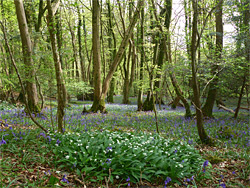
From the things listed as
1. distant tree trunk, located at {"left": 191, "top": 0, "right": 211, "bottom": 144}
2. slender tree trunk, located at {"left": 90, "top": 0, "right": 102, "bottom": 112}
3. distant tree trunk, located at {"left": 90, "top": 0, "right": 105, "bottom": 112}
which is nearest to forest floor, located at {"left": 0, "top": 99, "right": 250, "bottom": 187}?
distant tree trunk, located at {"left": 191, "top": 0, "right": 211, "bottom": 144}

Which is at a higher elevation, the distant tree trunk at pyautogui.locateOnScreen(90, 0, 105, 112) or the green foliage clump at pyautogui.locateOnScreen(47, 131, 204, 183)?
the distant tree trunk at pyautogui.locateOnScreen(90, 0, 105, 112)

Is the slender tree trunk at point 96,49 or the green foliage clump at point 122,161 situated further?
the slender tree trunk at point 96,49

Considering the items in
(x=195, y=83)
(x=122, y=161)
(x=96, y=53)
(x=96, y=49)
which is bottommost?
(x=122, y=161)

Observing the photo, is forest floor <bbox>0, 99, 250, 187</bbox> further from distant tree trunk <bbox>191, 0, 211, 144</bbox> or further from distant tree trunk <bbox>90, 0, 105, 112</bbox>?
distant tree trunk <bbox>90, 0, 105, 112</bbox>

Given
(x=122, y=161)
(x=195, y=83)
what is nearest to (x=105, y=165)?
(x=122, y=161)

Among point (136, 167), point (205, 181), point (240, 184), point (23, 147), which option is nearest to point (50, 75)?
point (23, 147)

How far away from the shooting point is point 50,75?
6469 millimetres

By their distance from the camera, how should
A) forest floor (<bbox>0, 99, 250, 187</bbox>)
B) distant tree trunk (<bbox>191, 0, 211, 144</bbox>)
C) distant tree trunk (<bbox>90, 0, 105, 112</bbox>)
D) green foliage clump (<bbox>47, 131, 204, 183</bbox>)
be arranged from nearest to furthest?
forest floor (<bbox>0, 99, 250, 187</bbox>) → green foliage clump (<bbox>47, 131, 204, 183</bbox>) → distant tree trunk (<bbox>191, 0, 211, 144</bbox>) → distant tree trunk (<bbox>90, 0, 105, 112</bbox>)

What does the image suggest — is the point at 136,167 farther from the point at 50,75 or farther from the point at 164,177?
the point at 50,75

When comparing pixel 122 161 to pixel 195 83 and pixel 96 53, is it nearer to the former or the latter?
pixel 195 83

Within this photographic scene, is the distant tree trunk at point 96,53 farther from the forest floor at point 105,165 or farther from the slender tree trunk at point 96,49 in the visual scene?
the forest floor at point 105,165

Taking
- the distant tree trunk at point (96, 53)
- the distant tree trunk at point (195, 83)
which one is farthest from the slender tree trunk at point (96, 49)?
the distant tree trunk at point (195, 83)

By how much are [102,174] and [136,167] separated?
0.66 m

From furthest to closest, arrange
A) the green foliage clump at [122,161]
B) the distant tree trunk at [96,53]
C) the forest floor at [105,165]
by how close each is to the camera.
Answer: the distant tree trunk at [96,53] < the green foliage clump at [122,161] < the forest floor at [105,165]
